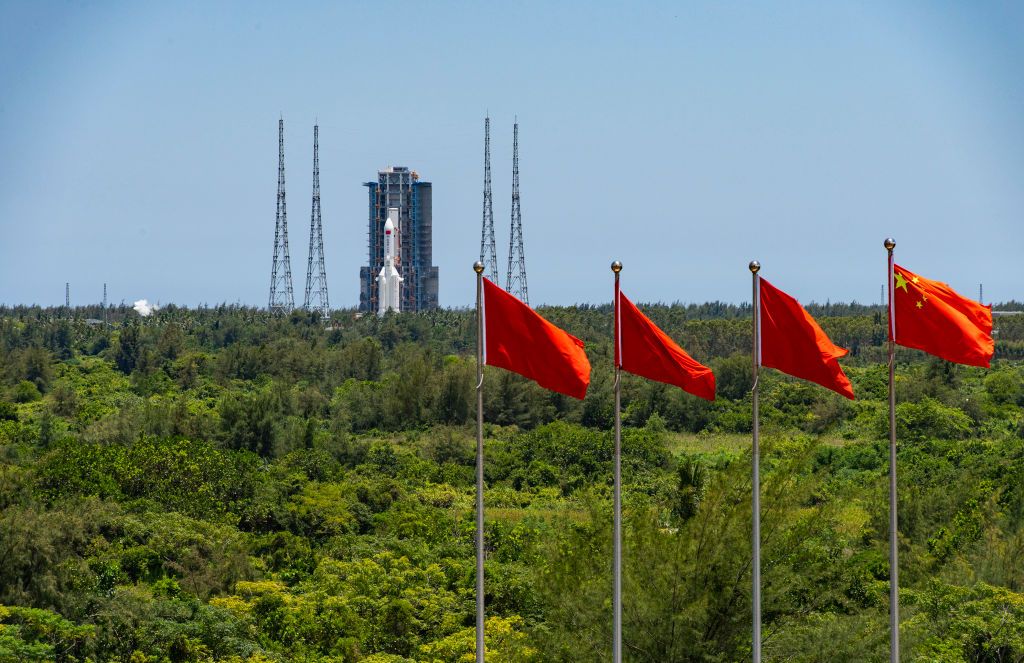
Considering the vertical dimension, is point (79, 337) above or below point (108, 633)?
above

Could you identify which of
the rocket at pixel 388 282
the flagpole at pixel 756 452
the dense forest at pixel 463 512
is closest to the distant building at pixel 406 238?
the rocket at pixel 388 282

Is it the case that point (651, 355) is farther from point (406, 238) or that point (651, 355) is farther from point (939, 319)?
point (406, 238)

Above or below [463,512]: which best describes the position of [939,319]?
above

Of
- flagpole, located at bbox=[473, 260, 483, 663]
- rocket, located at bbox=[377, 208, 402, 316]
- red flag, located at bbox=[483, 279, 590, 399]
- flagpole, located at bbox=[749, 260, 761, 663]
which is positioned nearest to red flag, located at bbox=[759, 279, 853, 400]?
flagpole, located at bbox=[749, 260, 761, 663]

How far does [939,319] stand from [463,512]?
3855cm

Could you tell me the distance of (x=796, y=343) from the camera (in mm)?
21109

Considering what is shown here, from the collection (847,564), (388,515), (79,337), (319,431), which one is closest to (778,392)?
(319,431)

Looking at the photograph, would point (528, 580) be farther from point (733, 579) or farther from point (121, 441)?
point (121, 441)

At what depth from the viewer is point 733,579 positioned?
28.8m

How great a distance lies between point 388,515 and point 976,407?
40583 mm

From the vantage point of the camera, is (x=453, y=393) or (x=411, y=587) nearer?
(x=411, y=587)

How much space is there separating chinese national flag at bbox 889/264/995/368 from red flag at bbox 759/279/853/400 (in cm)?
106

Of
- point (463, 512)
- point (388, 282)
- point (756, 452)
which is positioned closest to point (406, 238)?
point (388, 282)

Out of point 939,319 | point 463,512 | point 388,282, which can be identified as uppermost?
point 388,282
